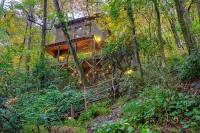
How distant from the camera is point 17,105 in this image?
15117mm

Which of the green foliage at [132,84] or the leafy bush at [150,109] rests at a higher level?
the green foliage at [132,84]

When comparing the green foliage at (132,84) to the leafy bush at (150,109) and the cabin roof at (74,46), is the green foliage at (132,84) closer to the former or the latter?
the leafy bush at (150,109)

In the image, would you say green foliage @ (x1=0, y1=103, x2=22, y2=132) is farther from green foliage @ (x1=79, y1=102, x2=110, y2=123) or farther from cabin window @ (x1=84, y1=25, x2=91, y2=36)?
cabin window @ (x1=84, y1=25, x2=91, y2=36)

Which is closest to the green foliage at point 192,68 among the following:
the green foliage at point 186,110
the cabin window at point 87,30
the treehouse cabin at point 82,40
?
the green foliage at point 186,110

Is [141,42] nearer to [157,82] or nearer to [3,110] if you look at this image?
[157,82]

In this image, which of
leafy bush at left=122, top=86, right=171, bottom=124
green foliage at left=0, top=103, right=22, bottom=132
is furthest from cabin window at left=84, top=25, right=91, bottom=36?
green foliage at left=0, top=103, right=22, bottom=132

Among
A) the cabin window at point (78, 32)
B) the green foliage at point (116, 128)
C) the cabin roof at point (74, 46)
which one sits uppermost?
the cabin window at point (78, 32)

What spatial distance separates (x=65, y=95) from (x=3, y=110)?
20.1 feet

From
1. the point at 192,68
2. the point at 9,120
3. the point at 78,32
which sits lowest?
the point at 9,120

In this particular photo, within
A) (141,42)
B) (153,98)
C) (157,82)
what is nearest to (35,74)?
(141,42)

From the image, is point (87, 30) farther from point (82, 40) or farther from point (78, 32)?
point (82, 40)

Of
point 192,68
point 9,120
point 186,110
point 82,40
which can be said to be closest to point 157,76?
point 192,68

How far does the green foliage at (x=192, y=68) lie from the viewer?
1176 cm

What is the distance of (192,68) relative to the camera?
12.0 m
